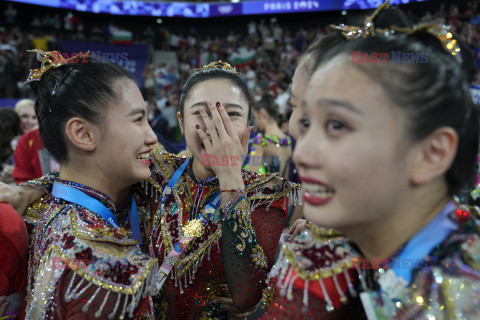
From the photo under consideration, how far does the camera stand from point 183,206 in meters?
1.49

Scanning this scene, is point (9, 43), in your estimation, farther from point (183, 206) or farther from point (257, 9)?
point (183, 206)

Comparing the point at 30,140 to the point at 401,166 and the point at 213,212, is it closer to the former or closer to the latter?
the point at 213,212

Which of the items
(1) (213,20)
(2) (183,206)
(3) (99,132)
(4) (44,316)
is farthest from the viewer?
(1) (213,20)

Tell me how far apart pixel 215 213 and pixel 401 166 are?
30.0 inches

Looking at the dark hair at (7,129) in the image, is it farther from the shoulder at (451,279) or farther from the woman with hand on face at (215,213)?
the shoulder at (451,279)

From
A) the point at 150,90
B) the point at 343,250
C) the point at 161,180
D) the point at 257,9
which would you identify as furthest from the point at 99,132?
the point at 257,9

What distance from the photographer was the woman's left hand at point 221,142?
133 cm

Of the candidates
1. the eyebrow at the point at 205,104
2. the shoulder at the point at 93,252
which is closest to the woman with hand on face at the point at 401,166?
the shoulder at the point at 93,252

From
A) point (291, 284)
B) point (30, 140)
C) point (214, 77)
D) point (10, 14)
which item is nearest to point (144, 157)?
point (214, 77)

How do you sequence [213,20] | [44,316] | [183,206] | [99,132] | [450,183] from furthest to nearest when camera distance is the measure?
[213,20] < [183,206] < [99,132] < [44,316] < [450,183]

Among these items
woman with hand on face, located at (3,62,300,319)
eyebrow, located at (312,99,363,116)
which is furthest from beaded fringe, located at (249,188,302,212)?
eyebrow, located at (312,99,363,116)

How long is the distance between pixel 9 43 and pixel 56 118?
1277 cm

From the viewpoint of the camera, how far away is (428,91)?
77cm

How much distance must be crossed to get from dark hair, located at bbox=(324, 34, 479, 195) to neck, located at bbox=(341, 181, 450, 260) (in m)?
0.07
